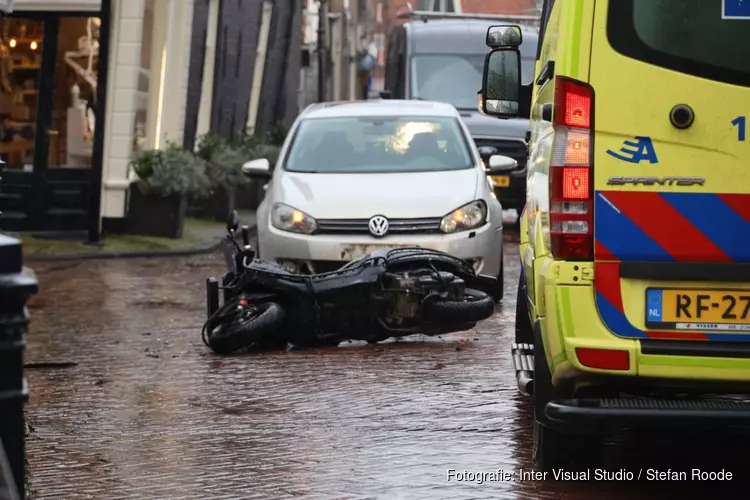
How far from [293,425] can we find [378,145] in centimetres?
514

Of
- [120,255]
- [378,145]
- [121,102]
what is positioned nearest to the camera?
[378,145]

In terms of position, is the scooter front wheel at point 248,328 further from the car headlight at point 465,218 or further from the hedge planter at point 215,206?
the hedge planter at point 215,206

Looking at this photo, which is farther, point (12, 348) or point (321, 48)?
point (321, 48)

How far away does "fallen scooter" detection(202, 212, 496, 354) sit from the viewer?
9164 millimetres

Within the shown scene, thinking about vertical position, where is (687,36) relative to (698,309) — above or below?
above

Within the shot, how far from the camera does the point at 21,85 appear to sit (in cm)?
1809

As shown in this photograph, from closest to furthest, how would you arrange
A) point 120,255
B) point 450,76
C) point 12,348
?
point 12,348 → point 120,255 → point 450,76

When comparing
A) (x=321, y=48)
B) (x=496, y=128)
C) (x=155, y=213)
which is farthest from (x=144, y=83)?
(x=321, y=48)

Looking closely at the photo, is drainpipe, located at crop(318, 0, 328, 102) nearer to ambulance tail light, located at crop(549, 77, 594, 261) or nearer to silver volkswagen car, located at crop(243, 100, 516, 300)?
silver volkswagen car, located at crop(243, 100, 516, 300)

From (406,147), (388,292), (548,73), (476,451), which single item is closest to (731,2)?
(548,73)

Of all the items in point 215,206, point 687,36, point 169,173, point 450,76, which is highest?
point 450,76

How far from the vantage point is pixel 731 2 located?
201 inches

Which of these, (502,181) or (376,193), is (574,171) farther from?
(502,181)

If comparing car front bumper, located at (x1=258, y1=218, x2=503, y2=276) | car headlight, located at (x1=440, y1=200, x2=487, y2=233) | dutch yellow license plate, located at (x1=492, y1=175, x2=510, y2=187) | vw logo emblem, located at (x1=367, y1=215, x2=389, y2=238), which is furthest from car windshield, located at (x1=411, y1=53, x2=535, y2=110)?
vw logo emblem, located at (x1=367, y1=215, x2=389, y2=238)
